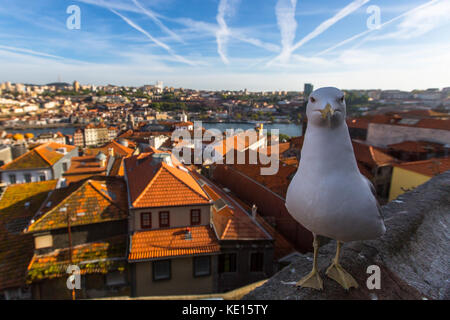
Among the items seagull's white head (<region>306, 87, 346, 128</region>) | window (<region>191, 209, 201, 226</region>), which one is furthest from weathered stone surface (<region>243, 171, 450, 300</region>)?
window (<region>191, 209, 201, 226</region>)

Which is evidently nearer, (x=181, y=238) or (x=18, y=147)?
(x=181, y=238)

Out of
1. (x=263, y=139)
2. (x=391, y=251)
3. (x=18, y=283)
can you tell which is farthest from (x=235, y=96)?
(x=263, y=139)

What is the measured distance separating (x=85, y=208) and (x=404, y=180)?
15382 millimetres

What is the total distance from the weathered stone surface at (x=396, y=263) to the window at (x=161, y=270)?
6.71 meters

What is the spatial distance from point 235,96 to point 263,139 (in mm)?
19928

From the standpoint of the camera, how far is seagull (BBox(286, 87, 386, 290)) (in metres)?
1.83

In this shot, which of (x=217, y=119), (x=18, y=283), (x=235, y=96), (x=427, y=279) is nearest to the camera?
(x=427, y=279)

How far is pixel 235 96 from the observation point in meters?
9.16

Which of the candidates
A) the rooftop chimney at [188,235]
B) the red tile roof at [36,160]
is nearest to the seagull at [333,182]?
the rooftop chimney at [188,235]

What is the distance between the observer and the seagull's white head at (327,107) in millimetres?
1784

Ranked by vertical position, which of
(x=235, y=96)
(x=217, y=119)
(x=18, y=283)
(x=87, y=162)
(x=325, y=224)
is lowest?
(x=18, y=283)

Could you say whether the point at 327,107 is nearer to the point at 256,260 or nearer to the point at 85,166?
the point at 256,260

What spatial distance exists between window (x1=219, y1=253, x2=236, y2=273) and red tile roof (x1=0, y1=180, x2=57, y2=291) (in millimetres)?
→ 6355

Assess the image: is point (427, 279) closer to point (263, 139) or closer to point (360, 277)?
point (360, 277)
